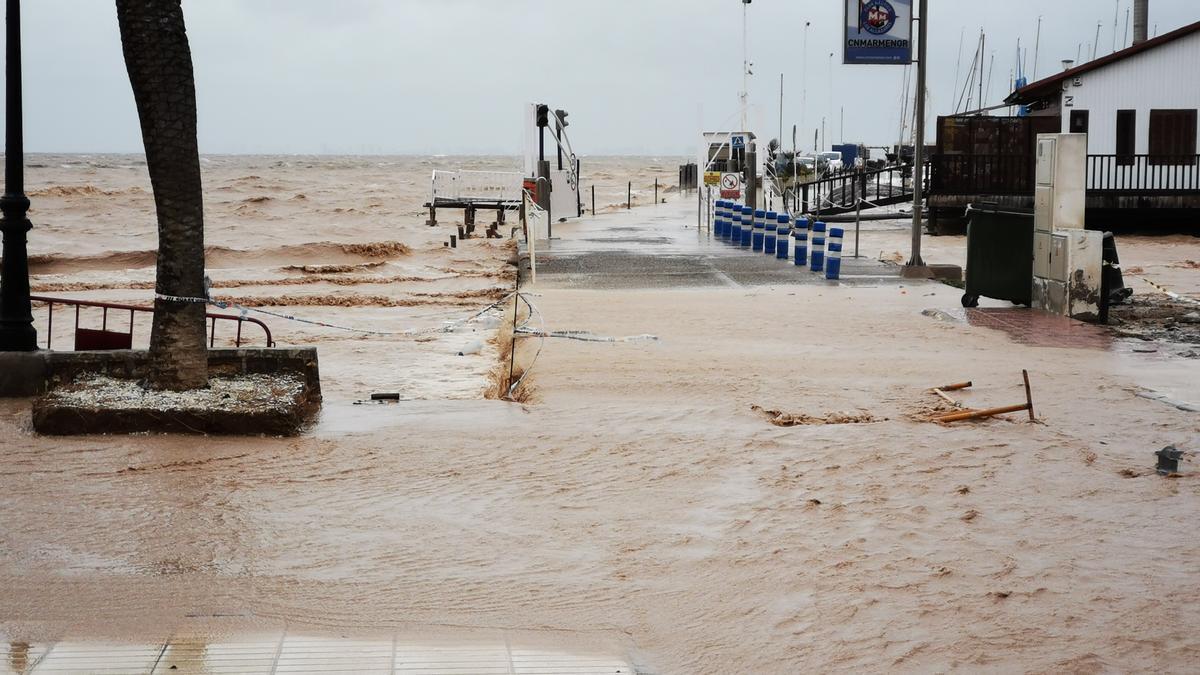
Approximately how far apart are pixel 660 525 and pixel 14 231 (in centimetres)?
674

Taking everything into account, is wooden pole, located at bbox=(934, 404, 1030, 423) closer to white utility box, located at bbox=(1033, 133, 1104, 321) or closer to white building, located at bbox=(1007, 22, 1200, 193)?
white utility box, located at bbox=(1033, 133, 1104, 321)

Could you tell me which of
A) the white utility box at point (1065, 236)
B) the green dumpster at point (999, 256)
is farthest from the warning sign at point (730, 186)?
the white utility box at point (1065, 236)

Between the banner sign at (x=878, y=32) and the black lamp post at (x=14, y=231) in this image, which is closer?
the black lamp post at (x=14, y=231)

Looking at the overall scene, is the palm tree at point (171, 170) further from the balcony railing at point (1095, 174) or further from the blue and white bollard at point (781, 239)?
the balcony railing at point (1095, 174)

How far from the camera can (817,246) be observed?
884 inches

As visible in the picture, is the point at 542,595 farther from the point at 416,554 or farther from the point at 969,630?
the point at 969,630

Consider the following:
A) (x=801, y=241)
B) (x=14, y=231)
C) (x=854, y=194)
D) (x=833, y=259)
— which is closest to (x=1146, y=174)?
(x=854, y=194)

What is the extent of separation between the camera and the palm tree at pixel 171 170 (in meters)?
10.4

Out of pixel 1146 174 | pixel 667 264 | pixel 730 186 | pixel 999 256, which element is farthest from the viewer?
pixel 730 186

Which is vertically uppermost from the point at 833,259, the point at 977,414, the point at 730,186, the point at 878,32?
the point at 878,32

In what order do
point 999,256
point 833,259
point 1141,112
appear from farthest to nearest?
point 1141,112 < point 833,259 < point 999,256

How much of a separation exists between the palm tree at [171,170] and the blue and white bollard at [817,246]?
13.4 m

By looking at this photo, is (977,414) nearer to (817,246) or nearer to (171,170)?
(171,170)

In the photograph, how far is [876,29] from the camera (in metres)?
22.3
